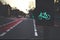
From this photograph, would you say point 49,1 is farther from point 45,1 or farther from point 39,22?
Answer: point 39,22

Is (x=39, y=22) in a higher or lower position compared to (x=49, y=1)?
lower

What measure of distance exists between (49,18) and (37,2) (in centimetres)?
343

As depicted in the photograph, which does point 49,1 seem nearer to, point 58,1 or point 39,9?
point 39,9

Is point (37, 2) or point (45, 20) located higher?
point (37, 2)

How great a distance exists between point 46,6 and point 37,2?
5.63 feet

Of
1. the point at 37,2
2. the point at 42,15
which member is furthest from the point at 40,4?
the point at 42,15

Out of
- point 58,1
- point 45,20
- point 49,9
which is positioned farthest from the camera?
point 58,1

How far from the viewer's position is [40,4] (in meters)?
40.0

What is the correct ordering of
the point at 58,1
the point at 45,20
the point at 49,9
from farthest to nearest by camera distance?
the point at 58,1
the point at 49,9
the point at 45,20

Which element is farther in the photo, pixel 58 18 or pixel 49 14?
pixel 58 18

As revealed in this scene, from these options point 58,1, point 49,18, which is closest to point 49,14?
point 49,18

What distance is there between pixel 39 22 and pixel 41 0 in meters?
3.93

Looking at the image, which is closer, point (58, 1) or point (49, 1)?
point (49, 1)

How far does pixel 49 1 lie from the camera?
3947cm
